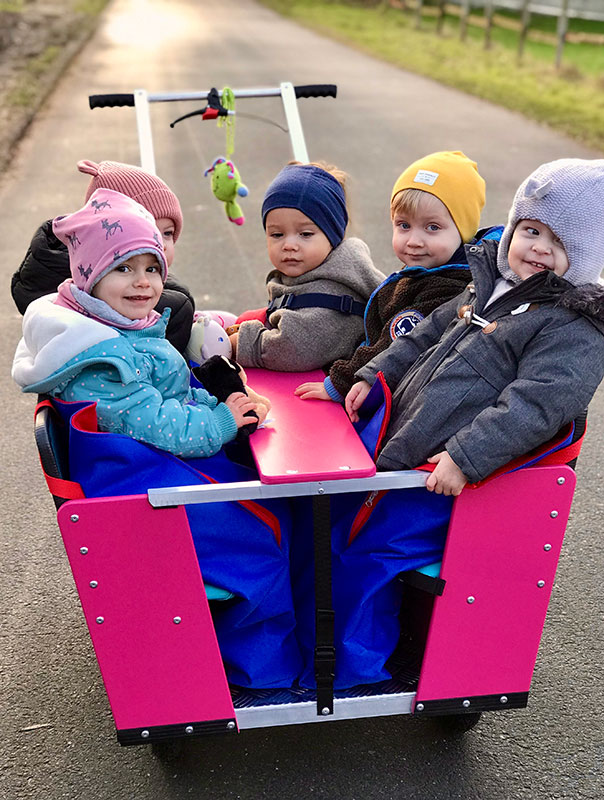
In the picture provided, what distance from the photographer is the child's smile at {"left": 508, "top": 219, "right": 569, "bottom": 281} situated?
212 cm

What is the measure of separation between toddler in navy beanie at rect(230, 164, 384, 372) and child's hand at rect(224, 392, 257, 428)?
18.4 inches

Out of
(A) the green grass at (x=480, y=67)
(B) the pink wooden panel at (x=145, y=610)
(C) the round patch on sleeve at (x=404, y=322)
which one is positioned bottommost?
(A) the green grass at (x=480, y=67)

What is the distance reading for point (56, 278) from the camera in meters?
2.79

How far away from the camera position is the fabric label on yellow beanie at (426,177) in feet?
8.52

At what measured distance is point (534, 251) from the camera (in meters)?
2.14

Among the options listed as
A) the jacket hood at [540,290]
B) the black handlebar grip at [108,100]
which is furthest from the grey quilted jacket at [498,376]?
the black handlebar grip at [108,100]

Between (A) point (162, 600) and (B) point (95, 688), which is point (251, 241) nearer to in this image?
(B) point (95, 688)

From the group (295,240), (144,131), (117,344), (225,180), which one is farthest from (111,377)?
(144,131)

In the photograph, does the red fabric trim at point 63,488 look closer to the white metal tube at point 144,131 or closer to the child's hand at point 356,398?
the child's hand at point 356,398

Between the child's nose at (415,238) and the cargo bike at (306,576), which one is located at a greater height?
the child's nose at (415,238)

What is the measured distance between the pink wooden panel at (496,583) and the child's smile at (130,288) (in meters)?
0.89

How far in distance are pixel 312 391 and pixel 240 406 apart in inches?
13.1

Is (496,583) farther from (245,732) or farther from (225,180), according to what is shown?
(225,180)

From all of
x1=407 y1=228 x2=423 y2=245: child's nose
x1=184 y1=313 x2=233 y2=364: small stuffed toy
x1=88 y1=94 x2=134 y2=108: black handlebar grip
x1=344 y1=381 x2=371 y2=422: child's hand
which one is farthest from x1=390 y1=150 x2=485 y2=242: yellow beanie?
x1=88 y1=94 x2=134 y2=108: black handlebar grip
